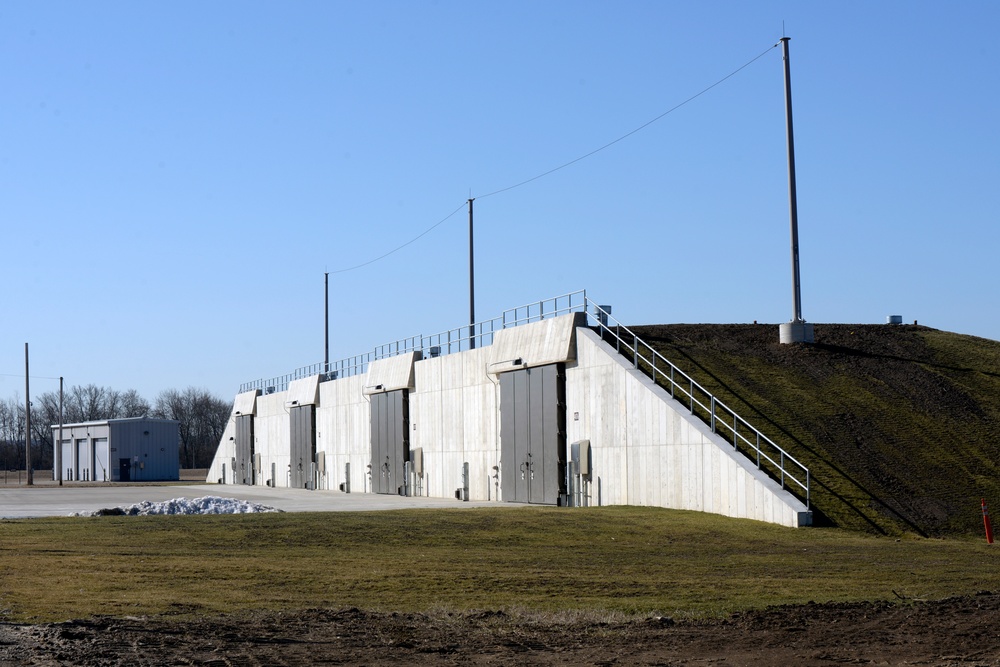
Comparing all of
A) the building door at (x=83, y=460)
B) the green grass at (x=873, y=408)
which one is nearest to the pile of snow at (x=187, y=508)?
the green grass at (x=873, y=408)

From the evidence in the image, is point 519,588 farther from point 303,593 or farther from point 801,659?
point 801,659

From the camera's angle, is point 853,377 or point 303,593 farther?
point 853,377

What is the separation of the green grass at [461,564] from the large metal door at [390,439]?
78.2 feet

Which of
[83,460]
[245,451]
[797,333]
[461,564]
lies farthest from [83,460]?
[461,564]

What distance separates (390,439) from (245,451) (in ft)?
107

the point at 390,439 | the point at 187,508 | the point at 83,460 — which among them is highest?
the point at 390,439

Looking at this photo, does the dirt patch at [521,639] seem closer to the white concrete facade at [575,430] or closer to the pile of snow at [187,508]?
the white concrete facade at [575,430]

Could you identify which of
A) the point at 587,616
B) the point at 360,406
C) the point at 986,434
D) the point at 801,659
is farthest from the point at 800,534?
the point at 360,406

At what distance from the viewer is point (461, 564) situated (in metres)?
19.8

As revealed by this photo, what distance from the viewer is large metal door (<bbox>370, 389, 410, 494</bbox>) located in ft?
177

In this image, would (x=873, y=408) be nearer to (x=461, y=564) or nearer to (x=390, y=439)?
(x=461, y=564)

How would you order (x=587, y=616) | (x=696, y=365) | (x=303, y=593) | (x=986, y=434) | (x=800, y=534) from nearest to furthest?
(x=587, y=616) < (x=303, y=593) < (x=800, y=534) < (x=986, y=434) < (x=696, y=365)

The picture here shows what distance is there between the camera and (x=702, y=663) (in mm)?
11258

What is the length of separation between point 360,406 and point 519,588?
43989 mm
